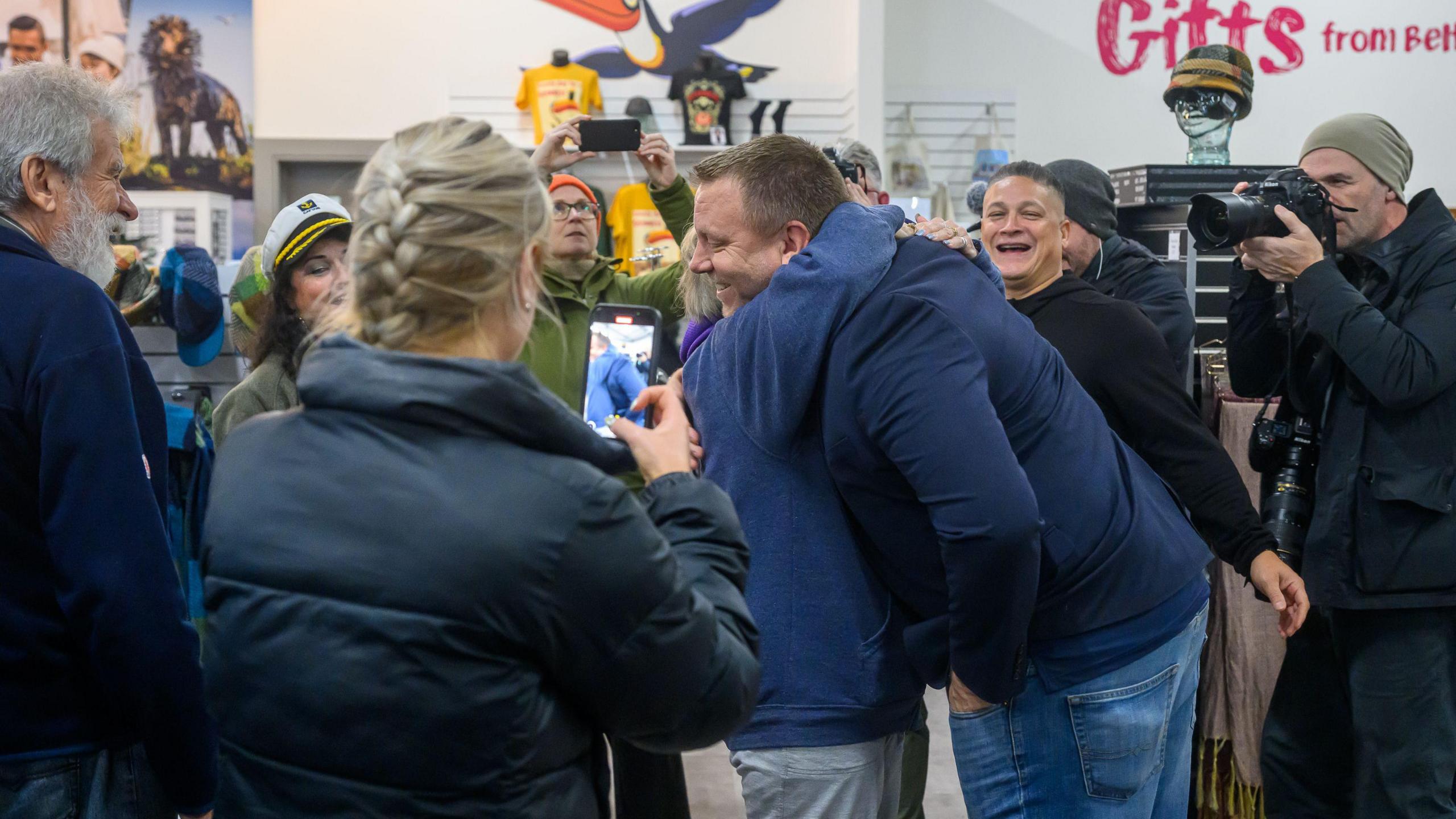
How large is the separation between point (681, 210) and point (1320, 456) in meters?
1.57

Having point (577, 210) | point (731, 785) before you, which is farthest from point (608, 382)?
point (731, 785)

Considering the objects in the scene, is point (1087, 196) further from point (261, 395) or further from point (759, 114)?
point (759, 114)

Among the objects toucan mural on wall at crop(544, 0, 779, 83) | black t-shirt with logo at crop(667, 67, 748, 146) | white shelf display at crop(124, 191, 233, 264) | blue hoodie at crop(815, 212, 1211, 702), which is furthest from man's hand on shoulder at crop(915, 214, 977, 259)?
toucan mural on wall at crop(544, 0, 779, 83)

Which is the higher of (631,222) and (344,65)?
(344,65)

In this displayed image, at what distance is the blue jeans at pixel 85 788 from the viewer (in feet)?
4.59

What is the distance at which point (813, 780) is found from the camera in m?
1.54

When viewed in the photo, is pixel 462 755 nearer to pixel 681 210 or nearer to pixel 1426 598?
pixel 1426 598

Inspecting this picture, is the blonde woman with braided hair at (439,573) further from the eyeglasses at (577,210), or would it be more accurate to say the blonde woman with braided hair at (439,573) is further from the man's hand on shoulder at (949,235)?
the eyeglasses at (577,210)

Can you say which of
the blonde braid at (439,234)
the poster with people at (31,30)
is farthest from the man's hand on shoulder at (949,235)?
the poster with people at (31,30)

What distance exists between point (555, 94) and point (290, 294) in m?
4.56

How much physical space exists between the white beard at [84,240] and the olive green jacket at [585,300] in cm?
106

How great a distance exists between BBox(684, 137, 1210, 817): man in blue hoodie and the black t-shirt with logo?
16.3ft

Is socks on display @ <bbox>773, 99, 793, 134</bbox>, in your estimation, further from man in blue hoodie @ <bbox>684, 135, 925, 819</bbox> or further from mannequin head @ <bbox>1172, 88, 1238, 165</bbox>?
man in blue hoodie @ <bbox>684, 135, 925, 819</bbox>

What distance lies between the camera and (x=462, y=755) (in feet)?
3.10
